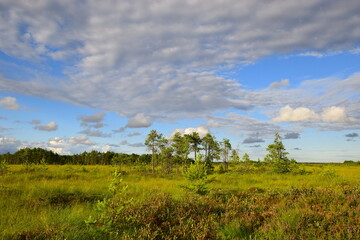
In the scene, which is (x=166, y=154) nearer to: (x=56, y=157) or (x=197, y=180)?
(x=197, y=180)

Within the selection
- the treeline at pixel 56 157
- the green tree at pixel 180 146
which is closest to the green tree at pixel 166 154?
the green tree at pixel 180 146

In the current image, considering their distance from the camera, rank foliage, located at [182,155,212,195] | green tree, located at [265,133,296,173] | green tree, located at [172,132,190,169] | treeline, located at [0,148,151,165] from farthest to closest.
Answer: treeline, located at [0,148,151,165] < green tree, located at [172,132,190,169] < green tree, located at [265,133,296,173] < foliage, located at [182,155,212,195]

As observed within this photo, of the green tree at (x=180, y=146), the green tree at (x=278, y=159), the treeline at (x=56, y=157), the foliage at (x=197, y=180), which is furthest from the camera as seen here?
the treeline at (x=56, y=157)

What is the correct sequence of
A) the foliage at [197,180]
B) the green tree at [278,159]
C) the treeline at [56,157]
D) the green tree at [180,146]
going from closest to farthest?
the foliage at [197,180] < the green tree at [278,159] < the green tree at [180,146] < the treeline at [56,157]

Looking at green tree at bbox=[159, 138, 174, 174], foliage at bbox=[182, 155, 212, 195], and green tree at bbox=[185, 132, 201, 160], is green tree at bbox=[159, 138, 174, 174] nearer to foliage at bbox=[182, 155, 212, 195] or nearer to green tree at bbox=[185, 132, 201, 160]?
green tree at bbox=[185, 132, 201, 160]

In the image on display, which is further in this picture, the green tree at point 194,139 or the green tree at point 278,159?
the green tree at point 194,139

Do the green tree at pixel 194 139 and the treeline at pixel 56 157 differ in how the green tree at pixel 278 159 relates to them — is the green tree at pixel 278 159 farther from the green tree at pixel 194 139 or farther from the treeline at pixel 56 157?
the treeline at pixel 56 157

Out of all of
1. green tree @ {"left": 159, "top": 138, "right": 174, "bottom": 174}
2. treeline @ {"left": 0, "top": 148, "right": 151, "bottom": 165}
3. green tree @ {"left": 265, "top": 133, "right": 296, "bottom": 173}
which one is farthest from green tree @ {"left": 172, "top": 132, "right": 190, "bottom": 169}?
treeline @ {"left": 0, "top": 148, "right": 151, "bottom": 165}

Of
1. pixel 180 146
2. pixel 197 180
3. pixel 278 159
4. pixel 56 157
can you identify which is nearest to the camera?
pixel 197 180

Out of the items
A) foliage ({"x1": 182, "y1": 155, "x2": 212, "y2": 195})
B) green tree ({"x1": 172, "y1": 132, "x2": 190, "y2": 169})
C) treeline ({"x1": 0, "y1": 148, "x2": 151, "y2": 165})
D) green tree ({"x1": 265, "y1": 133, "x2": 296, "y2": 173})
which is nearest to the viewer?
foliage ({"x1": 182, "y1": 155, "x2": 212, "y2": 195})

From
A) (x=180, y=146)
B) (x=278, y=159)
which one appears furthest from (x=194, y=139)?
(x=278, y=159)

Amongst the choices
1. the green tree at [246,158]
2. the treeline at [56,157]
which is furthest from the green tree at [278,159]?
the treeline at [56,157]

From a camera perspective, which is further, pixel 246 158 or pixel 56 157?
pixel 56 157

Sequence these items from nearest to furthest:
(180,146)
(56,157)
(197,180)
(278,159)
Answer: (197,180) → (278,159) → (180,146) → (56,157)
